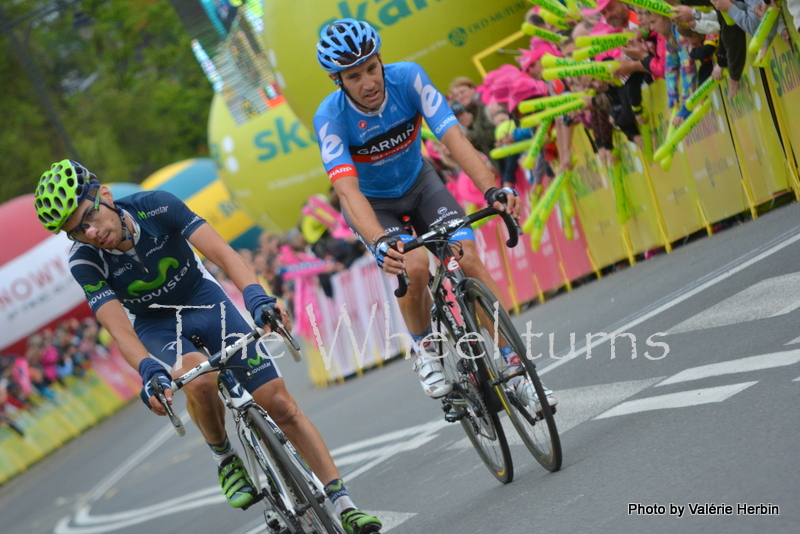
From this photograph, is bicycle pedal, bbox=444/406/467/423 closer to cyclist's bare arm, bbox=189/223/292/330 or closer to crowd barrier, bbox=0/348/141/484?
cyclist's bare arm, bbox=189/223/292/330

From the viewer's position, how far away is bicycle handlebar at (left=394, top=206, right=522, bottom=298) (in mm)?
5227

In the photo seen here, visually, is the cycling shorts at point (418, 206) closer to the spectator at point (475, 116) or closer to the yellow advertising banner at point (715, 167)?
the yellow advertising banner at point (715, 167)

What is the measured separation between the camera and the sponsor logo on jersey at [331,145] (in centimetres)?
594

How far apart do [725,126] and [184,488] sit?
6790 mm

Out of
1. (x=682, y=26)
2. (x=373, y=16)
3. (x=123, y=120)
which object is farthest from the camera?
(x=123, y=120)

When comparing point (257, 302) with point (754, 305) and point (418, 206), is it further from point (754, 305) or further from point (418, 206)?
point (754, 305)

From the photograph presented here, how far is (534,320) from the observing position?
1167cm

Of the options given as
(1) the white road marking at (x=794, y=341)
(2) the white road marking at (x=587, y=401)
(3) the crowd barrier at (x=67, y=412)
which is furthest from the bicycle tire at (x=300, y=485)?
(3) the crowd barrier at (x=67, y=412)

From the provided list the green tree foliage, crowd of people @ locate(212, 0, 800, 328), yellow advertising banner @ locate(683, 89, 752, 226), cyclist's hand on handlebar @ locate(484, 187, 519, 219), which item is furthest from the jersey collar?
the green tree foliage

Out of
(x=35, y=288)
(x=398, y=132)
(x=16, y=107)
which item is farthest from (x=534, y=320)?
(x=16, y=107)

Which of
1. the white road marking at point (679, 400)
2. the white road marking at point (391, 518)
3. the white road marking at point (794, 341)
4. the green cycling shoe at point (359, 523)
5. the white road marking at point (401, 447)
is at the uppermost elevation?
the green cycling shoe at point (359, 523)

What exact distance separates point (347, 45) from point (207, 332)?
5.66 feet

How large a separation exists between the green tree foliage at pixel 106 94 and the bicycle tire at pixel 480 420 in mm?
40580

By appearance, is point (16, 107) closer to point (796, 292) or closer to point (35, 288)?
point (35, 288)
